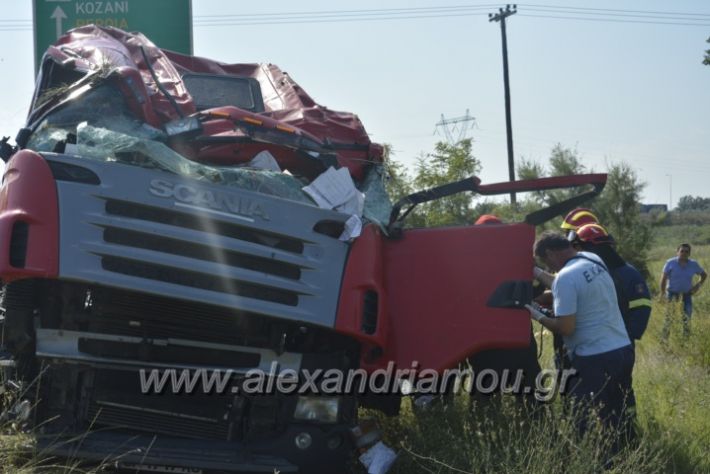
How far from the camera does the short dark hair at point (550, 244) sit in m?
5.50

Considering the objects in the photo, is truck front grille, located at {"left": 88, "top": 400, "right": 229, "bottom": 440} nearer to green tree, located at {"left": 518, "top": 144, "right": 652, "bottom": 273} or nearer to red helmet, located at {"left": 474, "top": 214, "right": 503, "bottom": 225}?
red helmet, located at {"left": 474, "top": 214, "right": 503, "bottom": 225}

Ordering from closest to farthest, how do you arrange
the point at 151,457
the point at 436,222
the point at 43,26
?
the point at 151,457
the point at 43,26
the point at 436,222

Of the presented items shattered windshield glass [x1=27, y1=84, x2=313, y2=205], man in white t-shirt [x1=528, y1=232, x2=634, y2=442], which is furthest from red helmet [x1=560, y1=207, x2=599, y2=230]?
shattered windshield glass [x1=27, y1=84, x2=313, y2=205]

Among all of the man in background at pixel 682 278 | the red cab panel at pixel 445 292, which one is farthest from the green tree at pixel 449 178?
the red cab panel at pixel 445 292

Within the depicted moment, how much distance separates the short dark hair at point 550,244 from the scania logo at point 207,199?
1925 millimetres

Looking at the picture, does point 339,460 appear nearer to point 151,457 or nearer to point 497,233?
point 151,457

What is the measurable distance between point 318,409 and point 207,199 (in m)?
1.35

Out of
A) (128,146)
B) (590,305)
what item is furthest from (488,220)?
(128,146)

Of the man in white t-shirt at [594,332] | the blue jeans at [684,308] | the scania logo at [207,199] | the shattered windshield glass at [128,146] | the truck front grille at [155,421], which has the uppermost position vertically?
the shattered windshield glass at [128,146]

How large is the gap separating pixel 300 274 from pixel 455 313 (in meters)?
0.97

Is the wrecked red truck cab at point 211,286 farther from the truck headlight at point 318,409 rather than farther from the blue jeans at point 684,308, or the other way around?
the blue jeans at point 684,308

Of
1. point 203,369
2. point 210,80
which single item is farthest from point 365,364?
point 210,80

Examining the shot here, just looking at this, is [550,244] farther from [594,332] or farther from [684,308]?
[684,308]

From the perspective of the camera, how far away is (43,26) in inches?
448
